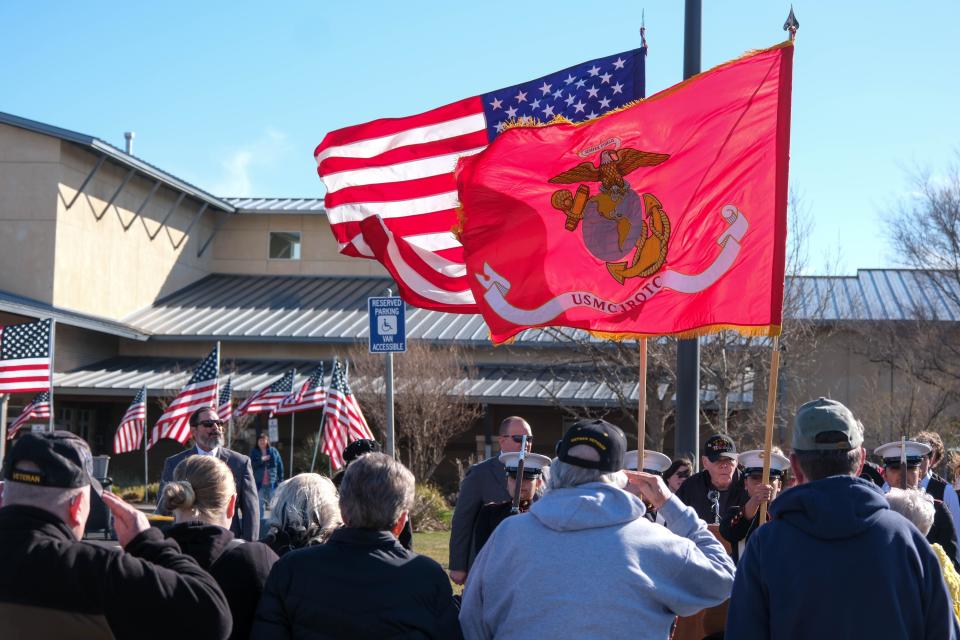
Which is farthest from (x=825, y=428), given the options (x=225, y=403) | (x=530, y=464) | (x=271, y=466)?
(x=271, y=466)

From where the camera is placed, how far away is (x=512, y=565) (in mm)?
3750

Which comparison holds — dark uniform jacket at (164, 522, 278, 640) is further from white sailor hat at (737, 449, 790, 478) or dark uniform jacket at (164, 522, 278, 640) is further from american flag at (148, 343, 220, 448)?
american flag at (148, 343, 220, 448)

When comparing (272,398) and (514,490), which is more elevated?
(514,490)

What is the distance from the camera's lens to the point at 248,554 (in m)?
4.12

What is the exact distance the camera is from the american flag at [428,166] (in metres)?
8.48

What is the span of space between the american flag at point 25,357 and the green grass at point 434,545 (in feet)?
19.8

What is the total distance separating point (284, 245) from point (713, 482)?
32.7 metres

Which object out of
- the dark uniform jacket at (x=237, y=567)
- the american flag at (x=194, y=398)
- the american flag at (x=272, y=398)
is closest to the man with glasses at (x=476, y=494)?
the dark uniform jacket at (x=237, y=567)

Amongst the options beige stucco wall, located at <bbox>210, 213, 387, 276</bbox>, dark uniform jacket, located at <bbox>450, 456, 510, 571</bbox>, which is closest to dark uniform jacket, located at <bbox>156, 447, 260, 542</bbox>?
dark uniform jacket, located at <bbox>450, 456, 510, 571</bbox>

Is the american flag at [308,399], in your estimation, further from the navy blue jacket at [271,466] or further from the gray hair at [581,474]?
the gray hair at [581,474]

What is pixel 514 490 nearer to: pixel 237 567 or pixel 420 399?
pixel 237 567

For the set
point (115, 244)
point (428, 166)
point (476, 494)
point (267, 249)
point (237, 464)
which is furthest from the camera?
point (267, 249)

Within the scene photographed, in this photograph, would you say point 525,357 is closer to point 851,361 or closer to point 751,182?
point 851,361

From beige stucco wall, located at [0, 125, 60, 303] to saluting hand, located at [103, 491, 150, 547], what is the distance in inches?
1151
